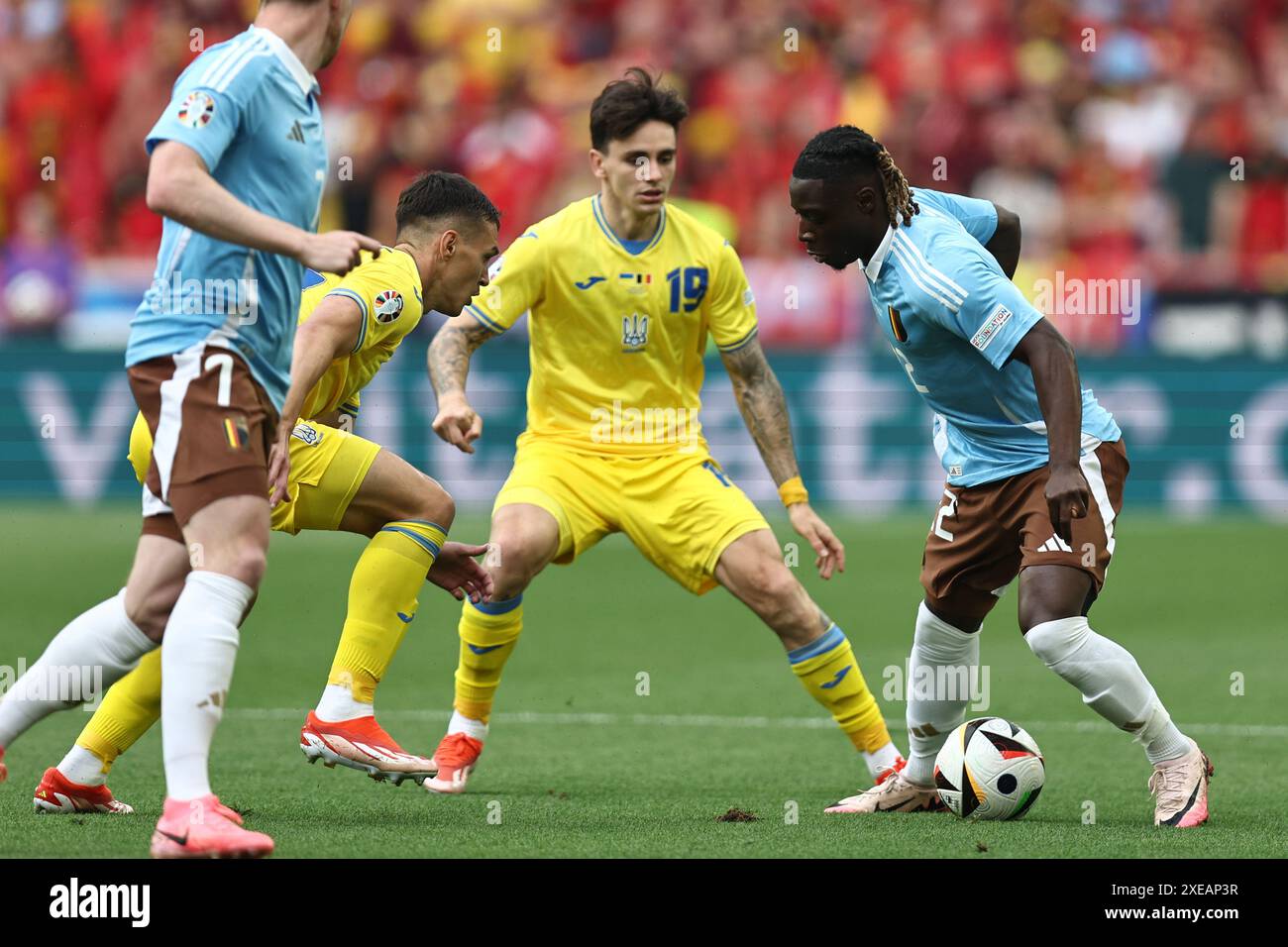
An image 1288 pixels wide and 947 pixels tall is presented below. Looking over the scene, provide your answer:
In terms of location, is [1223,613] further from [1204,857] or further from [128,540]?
[128,540]

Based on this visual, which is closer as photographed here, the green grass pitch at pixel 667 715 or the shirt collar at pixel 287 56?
the shirt collar at pixel 287 56

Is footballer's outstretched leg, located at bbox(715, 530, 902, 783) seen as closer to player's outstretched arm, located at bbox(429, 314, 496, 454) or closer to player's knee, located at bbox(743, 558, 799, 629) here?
player's knee, located at bbox(743, 558, 799, 629)

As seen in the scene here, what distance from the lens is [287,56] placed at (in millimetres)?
4898

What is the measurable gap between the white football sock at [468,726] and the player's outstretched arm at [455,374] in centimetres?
101

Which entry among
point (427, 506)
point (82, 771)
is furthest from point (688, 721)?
point (82, 771)

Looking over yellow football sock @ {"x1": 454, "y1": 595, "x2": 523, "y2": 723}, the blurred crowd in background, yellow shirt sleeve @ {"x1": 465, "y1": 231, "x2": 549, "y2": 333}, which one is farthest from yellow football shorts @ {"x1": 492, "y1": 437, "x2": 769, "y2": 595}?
the blurred crowd in background

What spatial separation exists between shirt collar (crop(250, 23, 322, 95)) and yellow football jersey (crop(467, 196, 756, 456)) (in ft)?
7.02

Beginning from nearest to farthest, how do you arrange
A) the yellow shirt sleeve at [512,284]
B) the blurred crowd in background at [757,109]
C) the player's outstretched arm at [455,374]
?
1. the player's outstretched arm at [455,374]
2. the yellow shirt sleeve at [512,284]
3. the blurred crowd in background at [757,109]

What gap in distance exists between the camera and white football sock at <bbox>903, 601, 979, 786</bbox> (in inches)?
256

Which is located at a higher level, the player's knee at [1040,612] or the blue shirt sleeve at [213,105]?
the blue shirt sleeve at [213,105]

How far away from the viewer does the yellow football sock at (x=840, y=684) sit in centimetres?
658

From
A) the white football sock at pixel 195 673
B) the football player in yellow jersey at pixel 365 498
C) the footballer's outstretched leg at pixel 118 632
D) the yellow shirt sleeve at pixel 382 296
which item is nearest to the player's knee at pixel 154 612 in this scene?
→ the footballer's outstretched leg at pixel 118 632

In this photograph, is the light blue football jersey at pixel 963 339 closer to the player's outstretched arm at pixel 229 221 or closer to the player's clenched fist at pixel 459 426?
the player's clenched fist at pixel 459 426

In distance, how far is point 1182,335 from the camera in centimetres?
1603
